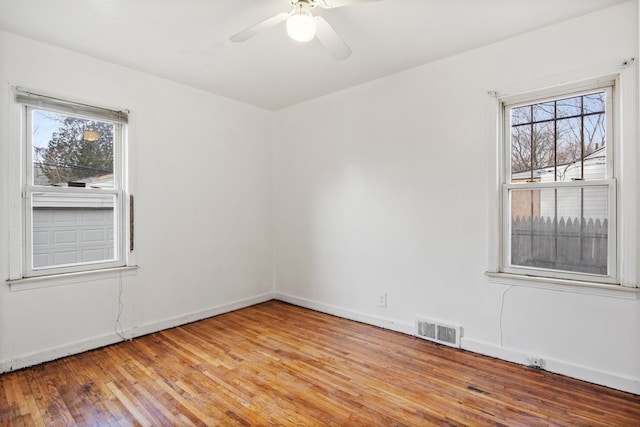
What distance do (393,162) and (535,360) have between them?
207 centimetres

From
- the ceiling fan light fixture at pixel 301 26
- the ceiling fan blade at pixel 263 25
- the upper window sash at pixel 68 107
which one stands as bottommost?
the upper window sash at pixel 68 107

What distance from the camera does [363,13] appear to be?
2.30 m

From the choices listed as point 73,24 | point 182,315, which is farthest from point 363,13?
point 182,315

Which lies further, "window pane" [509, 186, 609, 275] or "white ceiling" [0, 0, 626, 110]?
"window pane" [509, 186, 609, 275]

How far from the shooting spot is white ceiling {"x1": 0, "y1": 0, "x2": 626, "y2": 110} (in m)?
2.25

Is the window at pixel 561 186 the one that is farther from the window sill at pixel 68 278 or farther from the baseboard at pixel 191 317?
Answer: the window sill at pixel 68 278

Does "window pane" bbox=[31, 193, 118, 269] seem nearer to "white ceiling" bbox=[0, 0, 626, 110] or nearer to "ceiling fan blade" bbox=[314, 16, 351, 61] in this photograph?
"white ceiling" bbox=[0, 0, 626, 110]

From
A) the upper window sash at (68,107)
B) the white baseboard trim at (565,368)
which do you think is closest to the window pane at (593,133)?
the white baseboard trim at (565,368)

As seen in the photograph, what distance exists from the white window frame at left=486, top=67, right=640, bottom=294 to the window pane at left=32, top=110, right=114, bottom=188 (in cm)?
348

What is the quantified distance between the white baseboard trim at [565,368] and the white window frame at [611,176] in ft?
1.82

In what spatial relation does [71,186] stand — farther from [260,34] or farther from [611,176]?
[611,176]

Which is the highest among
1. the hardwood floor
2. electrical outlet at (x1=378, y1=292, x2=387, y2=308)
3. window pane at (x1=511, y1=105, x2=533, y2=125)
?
window pane at (x1=511, y1=105, x2=533, y2=125)

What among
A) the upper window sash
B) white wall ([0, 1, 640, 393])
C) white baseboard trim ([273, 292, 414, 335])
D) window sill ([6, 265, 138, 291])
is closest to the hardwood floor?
white baseboard trim ([273, 292, 414, 335])

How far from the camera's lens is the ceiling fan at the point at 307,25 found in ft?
6.26
